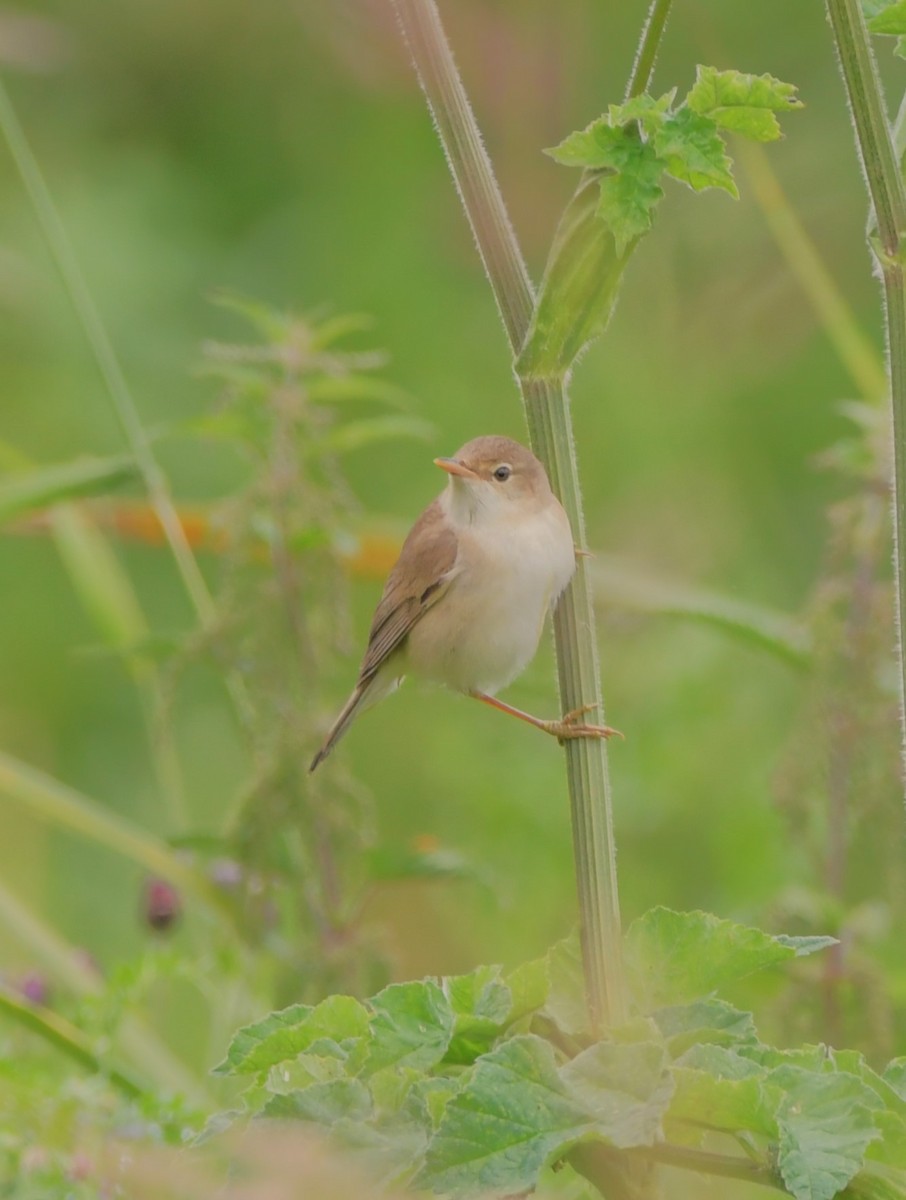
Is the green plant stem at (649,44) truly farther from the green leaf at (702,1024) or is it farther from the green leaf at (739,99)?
the green leaf at (702,1024)

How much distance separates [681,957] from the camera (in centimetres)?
133

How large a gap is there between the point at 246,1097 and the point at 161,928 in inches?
55.2

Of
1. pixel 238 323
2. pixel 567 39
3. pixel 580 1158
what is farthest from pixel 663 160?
pixel 238 323

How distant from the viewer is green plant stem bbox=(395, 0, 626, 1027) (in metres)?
1.26

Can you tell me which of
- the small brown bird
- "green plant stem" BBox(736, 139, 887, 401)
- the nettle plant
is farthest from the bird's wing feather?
the nettle plant

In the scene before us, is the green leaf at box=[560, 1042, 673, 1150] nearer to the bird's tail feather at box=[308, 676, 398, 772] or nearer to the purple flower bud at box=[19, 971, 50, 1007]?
the bird's tail feather at box=[308, 676, 398, 772]

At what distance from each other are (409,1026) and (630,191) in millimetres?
655

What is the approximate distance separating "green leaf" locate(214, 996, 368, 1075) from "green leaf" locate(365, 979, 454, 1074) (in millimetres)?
53

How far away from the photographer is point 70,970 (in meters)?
2.46

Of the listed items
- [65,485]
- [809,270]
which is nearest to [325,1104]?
[65,485]

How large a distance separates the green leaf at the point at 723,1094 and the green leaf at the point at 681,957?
0.09 metres

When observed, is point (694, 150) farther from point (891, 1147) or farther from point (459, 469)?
point (459, 469)

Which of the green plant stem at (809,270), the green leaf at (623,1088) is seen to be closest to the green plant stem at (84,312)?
the green plant stem at (809,270)

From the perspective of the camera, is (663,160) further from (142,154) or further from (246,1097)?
(142,154)
